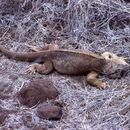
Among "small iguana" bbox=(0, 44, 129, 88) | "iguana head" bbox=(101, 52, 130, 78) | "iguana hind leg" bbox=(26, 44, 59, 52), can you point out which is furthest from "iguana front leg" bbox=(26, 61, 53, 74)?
"iguana head" bbox=(101, 52, 130, 78)

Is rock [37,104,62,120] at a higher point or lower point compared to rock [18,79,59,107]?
lower

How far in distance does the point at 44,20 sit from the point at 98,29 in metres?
0.82

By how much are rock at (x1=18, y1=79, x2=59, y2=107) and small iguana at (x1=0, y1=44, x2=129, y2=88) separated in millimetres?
563

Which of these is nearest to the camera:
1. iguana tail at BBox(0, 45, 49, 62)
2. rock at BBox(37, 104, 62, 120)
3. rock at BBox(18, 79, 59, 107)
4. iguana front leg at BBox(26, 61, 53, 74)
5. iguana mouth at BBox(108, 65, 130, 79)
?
rock at BBox(37, 104, 62, 120)

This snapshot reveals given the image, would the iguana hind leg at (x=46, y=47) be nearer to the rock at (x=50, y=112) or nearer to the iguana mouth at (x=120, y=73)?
the iguana mouth at (x=120, y=73)

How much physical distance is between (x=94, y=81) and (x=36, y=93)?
2.69ft

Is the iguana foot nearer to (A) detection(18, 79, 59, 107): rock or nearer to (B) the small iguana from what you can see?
(B) the small iguana

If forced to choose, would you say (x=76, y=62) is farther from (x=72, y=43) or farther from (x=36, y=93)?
(x=36, y=93)

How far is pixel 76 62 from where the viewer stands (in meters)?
6.37

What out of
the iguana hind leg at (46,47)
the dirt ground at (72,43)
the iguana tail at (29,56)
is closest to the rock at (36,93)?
the dirt ground at (72,43)

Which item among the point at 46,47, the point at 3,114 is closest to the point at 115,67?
the point at 46,47

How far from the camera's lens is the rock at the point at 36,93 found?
18.8ft

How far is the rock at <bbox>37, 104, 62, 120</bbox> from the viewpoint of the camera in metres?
5.50

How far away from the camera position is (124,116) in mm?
5453
